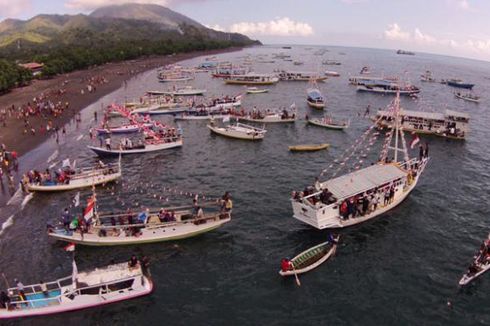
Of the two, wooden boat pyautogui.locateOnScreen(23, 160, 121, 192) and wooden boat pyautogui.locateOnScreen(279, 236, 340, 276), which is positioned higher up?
wooden boat pyautogui.locateOnScreen(23, 160, 121, 192)

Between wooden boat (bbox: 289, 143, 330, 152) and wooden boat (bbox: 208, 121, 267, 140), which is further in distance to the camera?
wooden boat (bbox: 208, 121, 267, 140)

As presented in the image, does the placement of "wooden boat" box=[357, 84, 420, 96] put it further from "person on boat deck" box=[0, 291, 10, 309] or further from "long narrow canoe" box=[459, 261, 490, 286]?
"person on boat deck" box=[0, 291, 10, 309]

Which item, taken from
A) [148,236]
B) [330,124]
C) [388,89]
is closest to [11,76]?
→ [330,124]

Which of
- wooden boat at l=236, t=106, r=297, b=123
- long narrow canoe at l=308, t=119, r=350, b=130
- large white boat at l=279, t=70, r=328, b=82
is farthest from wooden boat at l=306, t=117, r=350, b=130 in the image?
large white boat at l=279, t=70, r=328, b=82

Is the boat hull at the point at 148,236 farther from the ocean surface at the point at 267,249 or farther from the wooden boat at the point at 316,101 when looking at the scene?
the wooden boat at the point at 316,101

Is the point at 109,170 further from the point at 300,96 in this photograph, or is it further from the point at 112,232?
the point at 300,96

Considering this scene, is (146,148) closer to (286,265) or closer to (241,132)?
(241,132)

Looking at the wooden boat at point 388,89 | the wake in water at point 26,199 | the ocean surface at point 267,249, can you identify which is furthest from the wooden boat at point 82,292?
the wooden boat at point 388,89
